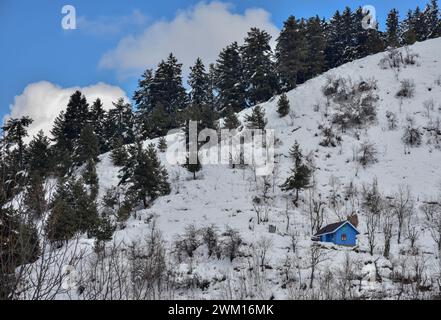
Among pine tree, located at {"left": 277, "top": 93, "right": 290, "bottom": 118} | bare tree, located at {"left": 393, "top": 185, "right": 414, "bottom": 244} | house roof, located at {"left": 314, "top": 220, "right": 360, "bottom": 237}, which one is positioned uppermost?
pine tree, located at {"left": 277, "top": 93, "right": 290, "bottom": 118}

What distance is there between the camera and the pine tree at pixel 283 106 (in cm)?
5703

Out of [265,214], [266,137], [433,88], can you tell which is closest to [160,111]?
[266,137]

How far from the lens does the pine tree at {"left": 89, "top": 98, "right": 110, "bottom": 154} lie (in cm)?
6198

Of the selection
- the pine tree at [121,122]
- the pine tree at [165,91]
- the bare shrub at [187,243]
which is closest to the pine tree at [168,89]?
the pine tree at [165,91]

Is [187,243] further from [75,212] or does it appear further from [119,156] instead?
[119,156]

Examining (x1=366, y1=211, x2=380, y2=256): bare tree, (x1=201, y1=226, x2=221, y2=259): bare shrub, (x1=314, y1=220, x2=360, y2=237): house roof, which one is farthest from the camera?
(x1=314, y1=220, x2=360, y2=237): house roof

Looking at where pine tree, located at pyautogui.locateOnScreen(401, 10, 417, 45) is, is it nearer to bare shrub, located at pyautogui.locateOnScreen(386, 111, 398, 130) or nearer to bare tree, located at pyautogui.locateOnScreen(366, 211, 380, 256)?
bare shrub, located at pyautogui.locateOnScreen(386, 111, 398, 130)

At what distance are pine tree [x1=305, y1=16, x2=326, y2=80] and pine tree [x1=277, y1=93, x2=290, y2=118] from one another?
45.7 feet

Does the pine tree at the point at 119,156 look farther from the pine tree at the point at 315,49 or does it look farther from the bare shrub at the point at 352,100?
the pine tree at the point at 315,49

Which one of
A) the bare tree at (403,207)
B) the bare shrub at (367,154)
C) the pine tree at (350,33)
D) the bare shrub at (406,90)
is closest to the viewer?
the bare tree at (403,207)

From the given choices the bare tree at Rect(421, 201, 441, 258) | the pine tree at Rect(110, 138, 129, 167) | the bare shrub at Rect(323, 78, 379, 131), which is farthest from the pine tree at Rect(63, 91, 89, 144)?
the bare tree at Rect(421, 201, 441, 258)

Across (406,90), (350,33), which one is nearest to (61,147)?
(406,90)

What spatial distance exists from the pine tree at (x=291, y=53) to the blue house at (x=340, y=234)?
36.9m

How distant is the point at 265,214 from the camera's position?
38406mm
